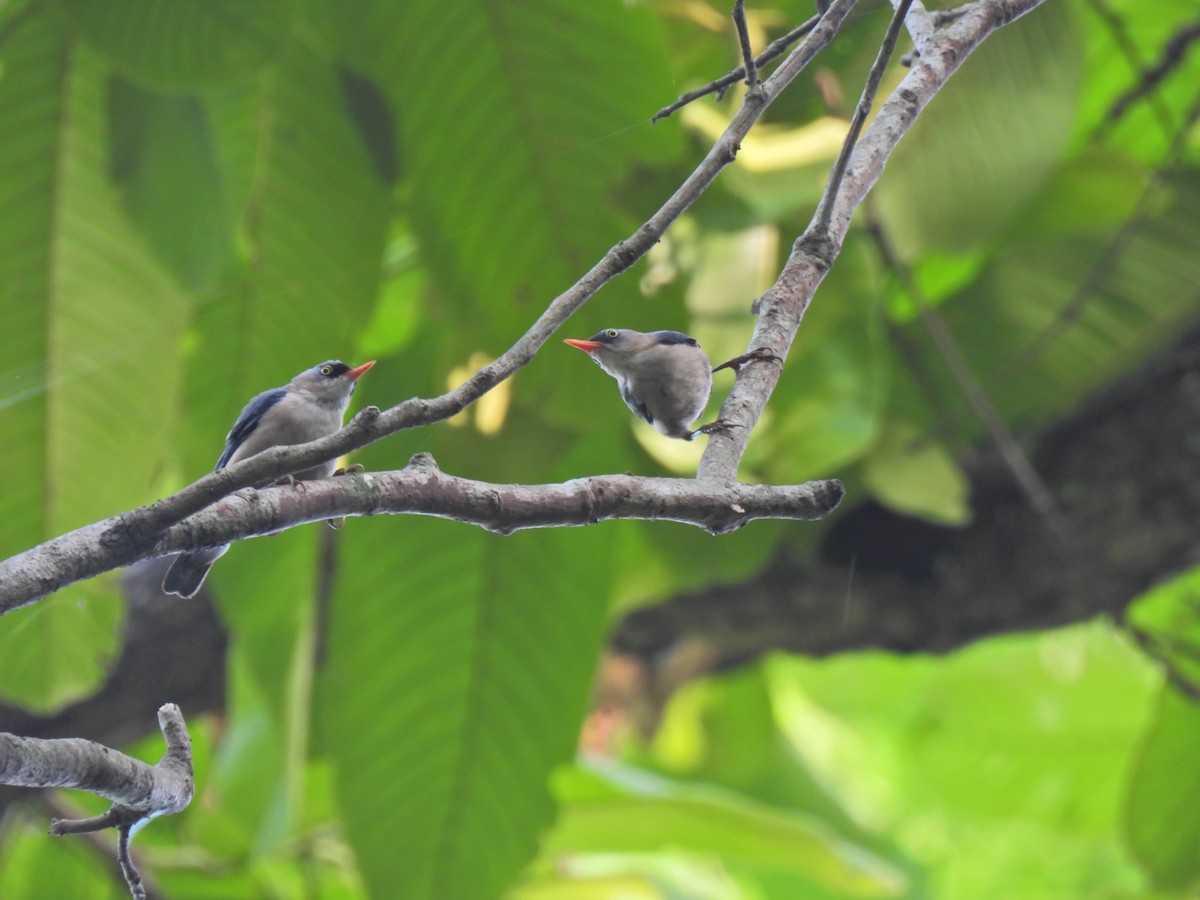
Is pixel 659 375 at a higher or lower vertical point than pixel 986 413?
lower

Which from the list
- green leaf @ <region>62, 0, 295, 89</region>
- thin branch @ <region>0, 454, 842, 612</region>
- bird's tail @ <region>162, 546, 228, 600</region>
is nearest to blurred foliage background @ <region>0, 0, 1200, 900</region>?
green leaf @ <region>62, 0, 295, 89</region>

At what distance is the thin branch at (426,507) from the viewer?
17.9 inches

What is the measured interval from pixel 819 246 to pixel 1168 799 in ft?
5.32

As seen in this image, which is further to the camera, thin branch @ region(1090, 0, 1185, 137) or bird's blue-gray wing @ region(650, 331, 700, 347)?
thin branch @ region(1090, 0, 1185, 137)

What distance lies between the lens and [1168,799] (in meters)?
1.94

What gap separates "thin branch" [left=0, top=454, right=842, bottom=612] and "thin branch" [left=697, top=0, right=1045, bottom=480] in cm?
5

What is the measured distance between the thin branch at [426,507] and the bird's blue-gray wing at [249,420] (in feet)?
0.79

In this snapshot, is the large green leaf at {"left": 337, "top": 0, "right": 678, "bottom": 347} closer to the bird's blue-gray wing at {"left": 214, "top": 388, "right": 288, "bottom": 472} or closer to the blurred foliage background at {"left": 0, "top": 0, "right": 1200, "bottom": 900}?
the blurred foliage background at {"left": 0, "top": 0, "right": 1200, "bottom": 900}

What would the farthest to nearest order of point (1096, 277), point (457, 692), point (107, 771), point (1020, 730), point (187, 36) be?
1. point (1020, 730)
2. point (1096, 277)
3. point (457, 692)
4. point (187, 36)
5. point (107, 771)

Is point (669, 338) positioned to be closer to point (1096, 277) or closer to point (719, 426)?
point (719, 426)

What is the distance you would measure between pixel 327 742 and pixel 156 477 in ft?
2.12

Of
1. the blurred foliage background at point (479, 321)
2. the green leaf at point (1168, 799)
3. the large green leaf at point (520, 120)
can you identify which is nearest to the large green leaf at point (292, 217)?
the blurred foliage background at point (479, 321)

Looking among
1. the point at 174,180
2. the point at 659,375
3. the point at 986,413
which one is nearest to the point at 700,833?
the point at 986,413

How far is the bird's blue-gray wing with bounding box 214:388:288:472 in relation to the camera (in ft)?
2.48
